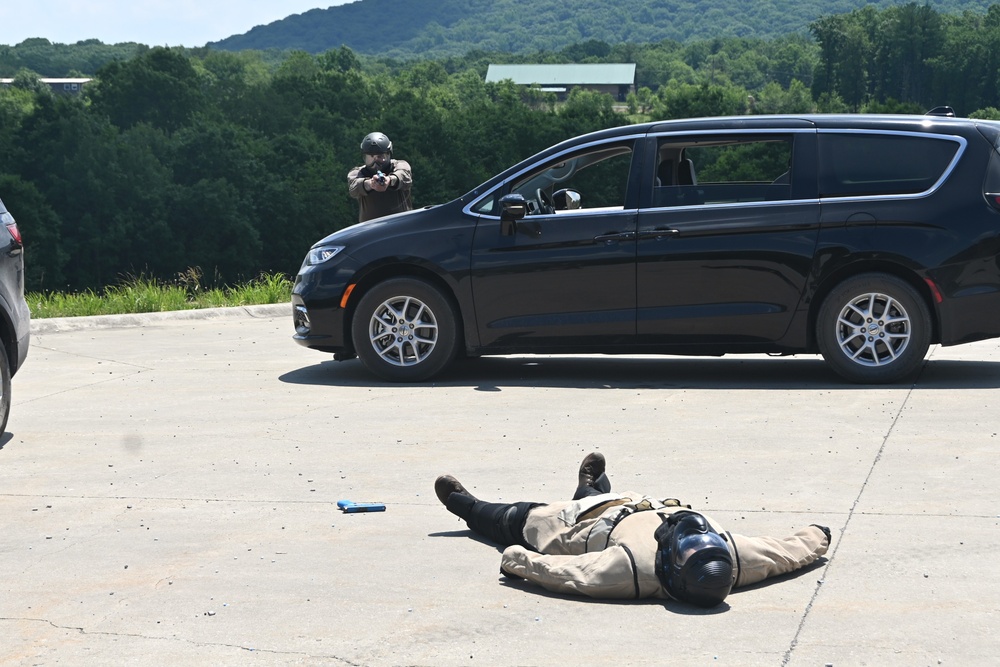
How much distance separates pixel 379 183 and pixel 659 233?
10.3 feet

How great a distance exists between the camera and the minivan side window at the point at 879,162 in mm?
9570

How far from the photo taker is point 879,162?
9.65 m

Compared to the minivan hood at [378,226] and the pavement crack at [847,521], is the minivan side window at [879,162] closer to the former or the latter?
the pavement crack at [847,521]

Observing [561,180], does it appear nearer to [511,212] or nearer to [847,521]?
[511,212]

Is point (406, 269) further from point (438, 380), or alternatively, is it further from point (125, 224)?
point (125, 224)

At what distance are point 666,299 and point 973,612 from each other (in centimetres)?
537

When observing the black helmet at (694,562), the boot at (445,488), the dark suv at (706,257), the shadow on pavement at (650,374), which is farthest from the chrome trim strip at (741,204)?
the black helmet at (694,562)

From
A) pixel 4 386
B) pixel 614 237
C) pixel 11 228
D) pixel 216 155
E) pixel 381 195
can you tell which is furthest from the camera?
pixel 216 155

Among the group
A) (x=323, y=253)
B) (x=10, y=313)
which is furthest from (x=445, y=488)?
(x=323, y=253)

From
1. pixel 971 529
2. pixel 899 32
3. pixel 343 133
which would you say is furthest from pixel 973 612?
pixel 899 32

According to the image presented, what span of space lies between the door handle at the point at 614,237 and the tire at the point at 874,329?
4.54 feet

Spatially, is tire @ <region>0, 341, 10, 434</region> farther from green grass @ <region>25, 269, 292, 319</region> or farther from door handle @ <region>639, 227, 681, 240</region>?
green grass @ <region>25, 269, 292, 319</region>

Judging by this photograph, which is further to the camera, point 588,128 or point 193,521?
point 588,128

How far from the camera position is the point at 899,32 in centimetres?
15738
